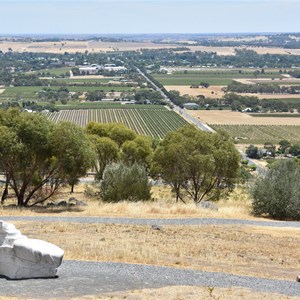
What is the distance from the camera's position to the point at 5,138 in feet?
79.8

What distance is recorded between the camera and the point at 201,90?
14738cm

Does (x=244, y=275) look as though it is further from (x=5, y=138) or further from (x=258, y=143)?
(x=258, y=143)

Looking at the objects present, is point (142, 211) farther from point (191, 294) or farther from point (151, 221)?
point (191, 294)

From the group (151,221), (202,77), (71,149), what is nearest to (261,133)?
(71,149)

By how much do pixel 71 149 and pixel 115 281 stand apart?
11567 millimetres

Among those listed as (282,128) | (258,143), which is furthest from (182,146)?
(282,128)

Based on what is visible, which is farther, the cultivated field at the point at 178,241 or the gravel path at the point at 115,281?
the cultivated field at the point at 178,241

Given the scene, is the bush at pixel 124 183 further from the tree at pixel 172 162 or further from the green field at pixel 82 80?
the green field at pixel 82 80

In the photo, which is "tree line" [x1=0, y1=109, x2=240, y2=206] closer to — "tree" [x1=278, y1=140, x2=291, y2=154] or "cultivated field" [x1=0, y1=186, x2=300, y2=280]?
"cultivated field" [x1=0, y1=186, x2=300, y2=280]

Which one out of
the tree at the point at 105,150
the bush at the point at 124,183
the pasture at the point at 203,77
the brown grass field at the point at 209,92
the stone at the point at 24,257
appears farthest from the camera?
the pasture at the point at 203,77

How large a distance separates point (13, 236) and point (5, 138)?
1100 centimetres

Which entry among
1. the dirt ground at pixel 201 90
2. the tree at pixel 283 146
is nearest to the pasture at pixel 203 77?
the dirt ground at pixel 201 90

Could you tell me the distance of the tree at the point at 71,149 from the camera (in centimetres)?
2505

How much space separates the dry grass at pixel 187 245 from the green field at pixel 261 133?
6555 cm
